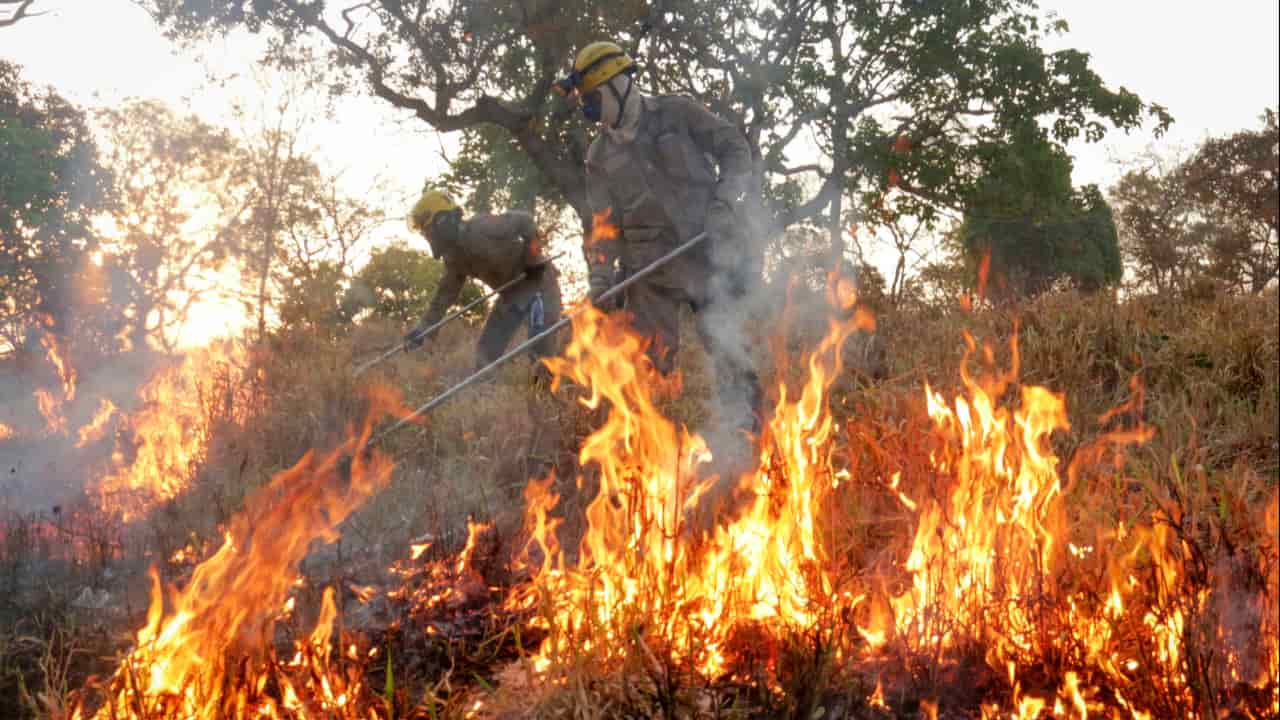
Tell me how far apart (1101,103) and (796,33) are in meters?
5.07

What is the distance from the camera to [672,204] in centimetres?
599

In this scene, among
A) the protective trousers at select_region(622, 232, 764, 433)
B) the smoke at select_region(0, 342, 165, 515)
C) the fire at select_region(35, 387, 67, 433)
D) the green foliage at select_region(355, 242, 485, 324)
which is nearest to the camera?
the protective trousers at select_region(622, 232, 764, 433)

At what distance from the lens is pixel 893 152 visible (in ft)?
52.8

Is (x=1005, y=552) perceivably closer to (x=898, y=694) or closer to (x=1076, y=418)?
(x=898, y=694)

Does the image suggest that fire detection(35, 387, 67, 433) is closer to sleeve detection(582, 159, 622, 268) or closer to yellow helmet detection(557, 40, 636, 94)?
sleeve detection(582, 159, 622, 268)

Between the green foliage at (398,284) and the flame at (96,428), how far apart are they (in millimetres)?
6117

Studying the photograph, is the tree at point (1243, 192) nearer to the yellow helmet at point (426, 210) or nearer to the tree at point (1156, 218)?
the tree at point (1156, 218)

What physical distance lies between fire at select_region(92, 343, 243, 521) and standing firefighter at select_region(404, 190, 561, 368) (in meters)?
1.85

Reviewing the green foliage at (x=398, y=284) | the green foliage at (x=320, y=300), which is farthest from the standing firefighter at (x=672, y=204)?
the green foliage at (x=398, y=284)

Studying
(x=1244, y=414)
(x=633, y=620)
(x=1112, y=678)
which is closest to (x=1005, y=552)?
(x=1112, y=678)

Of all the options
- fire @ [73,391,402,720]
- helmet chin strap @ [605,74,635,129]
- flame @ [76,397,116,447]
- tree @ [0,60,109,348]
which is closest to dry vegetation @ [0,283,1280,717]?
fire @ [73,391,402,720]

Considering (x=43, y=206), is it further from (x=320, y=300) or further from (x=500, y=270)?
(x=500, y=270)

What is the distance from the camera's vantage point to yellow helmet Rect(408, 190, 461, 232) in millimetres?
8234

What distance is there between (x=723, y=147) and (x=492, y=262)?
311cm
